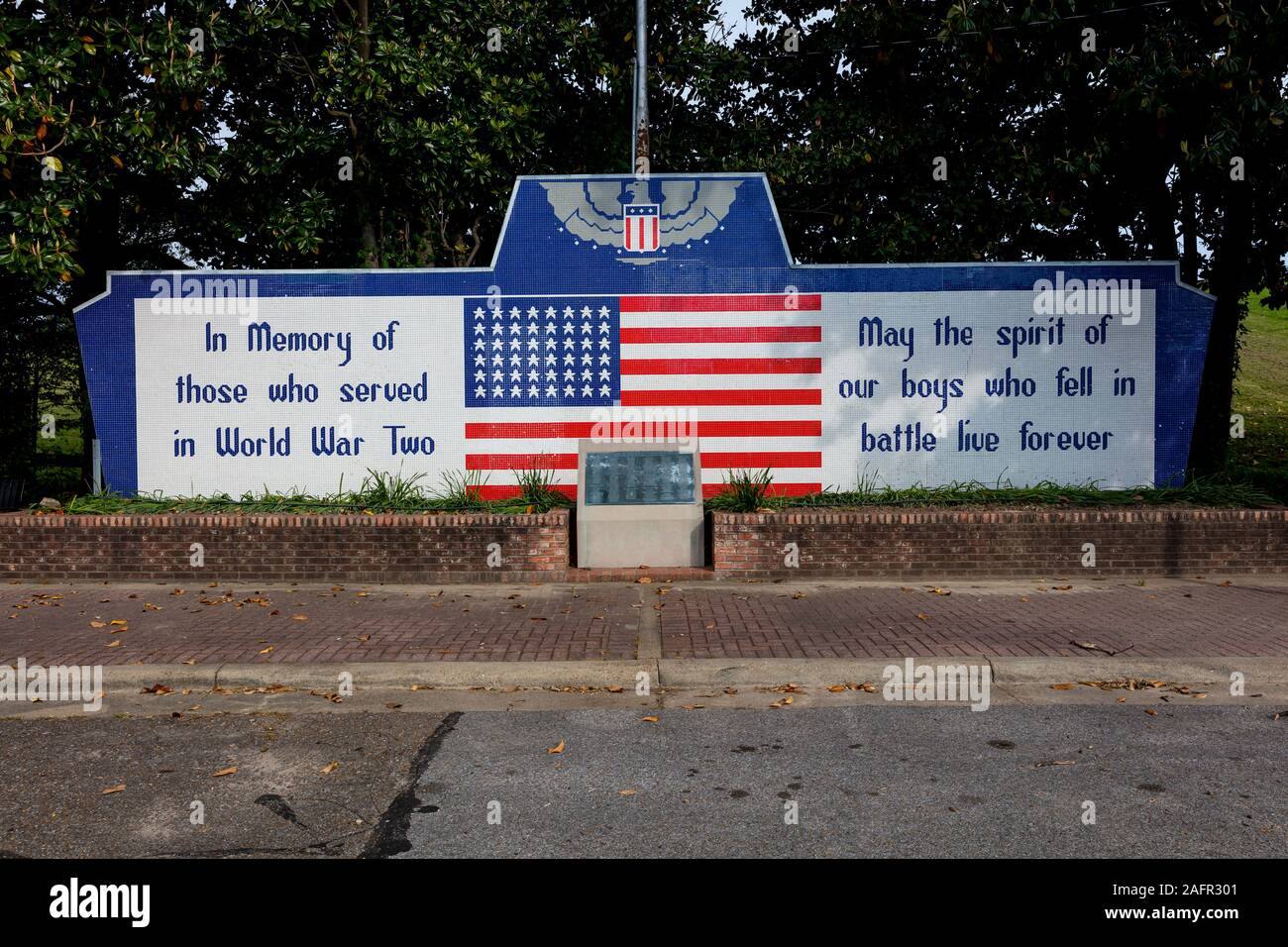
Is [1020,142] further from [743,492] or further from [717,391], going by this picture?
[743,492]

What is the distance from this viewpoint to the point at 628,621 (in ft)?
27.1

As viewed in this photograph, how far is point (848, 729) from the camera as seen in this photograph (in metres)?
5.82

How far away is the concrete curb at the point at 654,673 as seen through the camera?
6656 millimetres

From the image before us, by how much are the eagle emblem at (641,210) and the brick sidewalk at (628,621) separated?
14.4ft

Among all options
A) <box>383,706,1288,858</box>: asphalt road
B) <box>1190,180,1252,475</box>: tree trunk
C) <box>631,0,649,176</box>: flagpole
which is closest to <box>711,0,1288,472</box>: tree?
<box>1190,180,1252,475</box>: tree trunk

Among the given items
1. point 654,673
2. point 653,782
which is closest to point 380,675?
point 654,673

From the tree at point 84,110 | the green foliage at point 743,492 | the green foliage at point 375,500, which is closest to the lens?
the tree at point 84,110

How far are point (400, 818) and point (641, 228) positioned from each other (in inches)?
343

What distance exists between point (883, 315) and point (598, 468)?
13.3 ft

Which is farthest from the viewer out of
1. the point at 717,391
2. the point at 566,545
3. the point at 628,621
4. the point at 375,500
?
the point at 717,391

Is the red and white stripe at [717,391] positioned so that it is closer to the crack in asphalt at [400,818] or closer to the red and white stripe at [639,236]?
the red and white stripe at [639,236]

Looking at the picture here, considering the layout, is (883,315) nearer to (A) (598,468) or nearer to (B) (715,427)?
(B) (715,427)

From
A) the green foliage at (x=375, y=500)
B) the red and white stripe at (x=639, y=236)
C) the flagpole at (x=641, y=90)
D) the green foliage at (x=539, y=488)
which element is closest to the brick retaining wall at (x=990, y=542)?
the green foliage at (x=539, y=488)

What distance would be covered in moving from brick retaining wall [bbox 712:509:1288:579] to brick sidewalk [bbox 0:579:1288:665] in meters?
0.39
